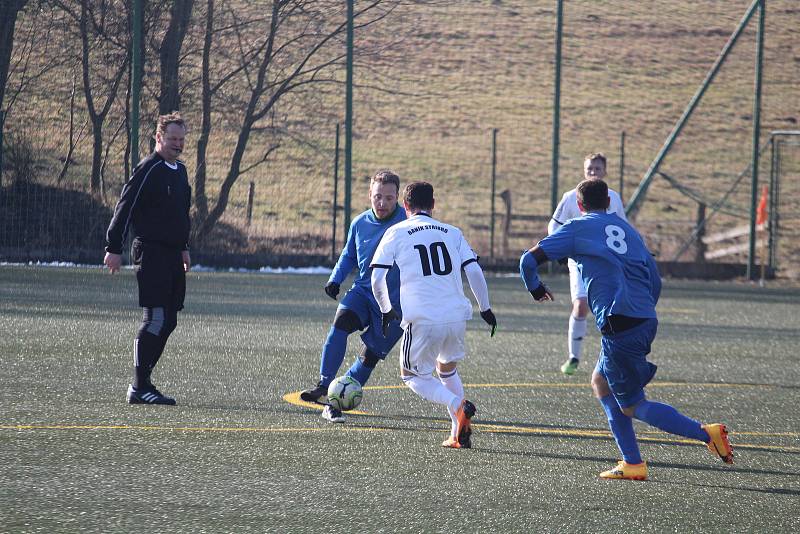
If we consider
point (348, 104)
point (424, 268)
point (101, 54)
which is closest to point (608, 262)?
point (424, 268)

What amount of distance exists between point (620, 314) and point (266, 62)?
50.9 feet

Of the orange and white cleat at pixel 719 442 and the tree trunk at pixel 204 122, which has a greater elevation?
the tree trunk at pixel 204 122

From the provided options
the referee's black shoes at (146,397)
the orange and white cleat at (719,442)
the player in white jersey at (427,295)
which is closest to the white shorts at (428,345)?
the player in white jersey at (427,295)

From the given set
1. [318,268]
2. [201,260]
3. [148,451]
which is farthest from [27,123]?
[148,451]

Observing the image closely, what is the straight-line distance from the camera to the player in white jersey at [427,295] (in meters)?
7.11

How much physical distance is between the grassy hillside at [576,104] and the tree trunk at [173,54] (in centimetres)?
618

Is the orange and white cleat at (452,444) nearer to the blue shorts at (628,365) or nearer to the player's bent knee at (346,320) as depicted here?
the blue shorts at (628,365)

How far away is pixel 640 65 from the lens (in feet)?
151

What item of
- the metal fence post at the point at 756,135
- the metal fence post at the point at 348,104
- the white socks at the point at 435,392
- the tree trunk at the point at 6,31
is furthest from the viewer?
the metal fence post at the point at 756,135

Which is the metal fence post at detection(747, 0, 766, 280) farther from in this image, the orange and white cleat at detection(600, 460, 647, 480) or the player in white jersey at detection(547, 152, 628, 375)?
the orange and white cleat at detection(600, 460, 647, 480)

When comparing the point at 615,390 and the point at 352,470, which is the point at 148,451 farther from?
the point at 615,390

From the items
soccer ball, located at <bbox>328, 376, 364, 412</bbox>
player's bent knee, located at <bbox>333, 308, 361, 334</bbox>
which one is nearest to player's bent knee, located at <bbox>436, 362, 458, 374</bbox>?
soccer ball, located at <bbox>328, 376, 364, 412</bbox>

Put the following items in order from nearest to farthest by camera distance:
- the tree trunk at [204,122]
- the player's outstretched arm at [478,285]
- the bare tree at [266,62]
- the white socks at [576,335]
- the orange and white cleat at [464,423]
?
1. the orange and white cleat at [464,423]
2. the player's outstretched arm at [478,285]
3. the white socks at [576,335]
4. the tree trunk at [204,122]
5. the bare tree at [266,62]

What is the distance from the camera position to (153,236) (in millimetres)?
8453
